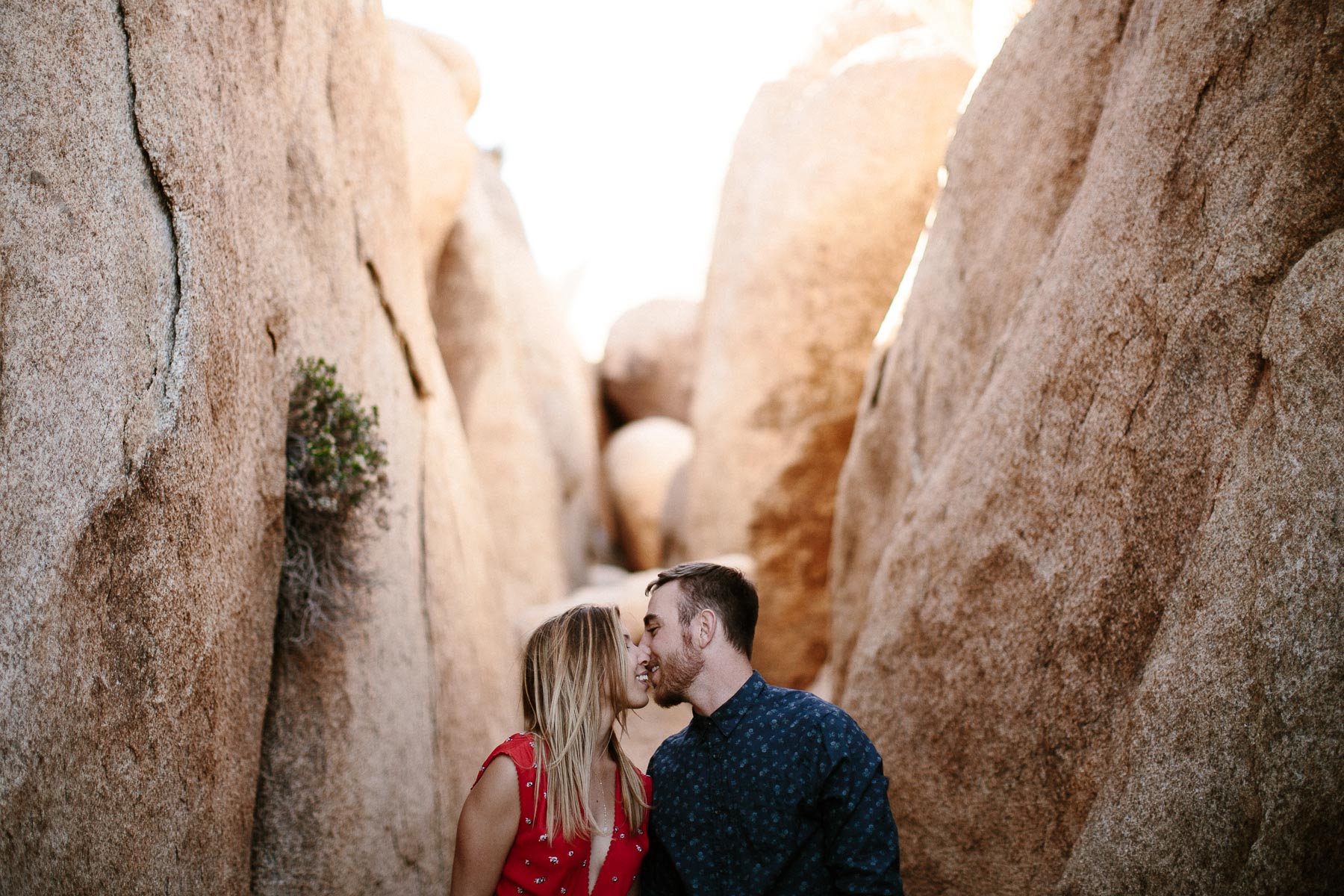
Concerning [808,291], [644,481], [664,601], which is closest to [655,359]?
[644,481]

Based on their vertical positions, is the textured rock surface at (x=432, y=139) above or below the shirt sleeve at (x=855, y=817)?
above

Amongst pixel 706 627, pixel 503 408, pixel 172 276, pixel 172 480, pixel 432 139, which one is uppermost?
pixel 432 139

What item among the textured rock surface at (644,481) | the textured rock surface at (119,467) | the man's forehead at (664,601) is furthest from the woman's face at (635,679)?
the textured rock surface at (644,481)

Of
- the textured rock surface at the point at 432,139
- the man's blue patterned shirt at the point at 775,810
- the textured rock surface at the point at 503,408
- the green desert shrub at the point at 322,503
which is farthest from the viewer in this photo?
the textured rock surface at the point at 503,408

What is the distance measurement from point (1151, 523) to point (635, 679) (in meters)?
1.78

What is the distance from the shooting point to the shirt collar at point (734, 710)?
3.03 m

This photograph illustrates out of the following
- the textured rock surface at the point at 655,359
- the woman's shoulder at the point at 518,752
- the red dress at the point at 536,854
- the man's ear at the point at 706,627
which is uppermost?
the man's ear at the point at 706,627

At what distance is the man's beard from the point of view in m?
3.10

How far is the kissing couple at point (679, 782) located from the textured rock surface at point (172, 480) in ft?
3.13

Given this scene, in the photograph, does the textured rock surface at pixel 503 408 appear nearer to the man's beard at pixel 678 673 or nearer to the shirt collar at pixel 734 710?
the man's beard at pixel 678 673

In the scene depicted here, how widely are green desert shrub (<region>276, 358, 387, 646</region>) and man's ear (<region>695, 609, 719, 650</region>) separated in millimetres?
1851

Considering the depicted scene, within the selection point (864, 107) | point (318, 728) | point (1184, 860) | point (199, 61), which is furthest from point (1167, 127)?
point (864, 107)

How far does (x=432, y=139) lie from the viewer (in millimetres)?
9406

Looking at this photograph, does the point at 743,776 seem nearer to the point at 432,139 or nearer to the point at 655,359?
the point at 432,139
